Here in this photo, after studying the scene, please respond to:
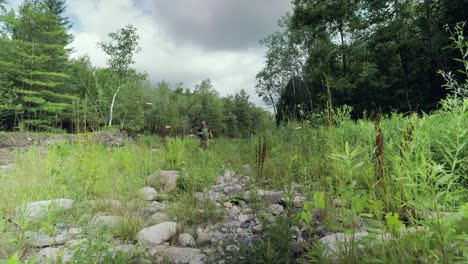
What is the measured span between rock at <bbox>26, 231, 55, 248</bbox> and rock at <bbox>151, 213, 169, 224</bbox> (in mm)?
804

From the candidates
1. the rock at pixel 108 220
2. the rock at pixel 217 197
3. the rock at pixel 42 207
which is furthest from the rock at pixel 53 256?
the rock at pixel 217 197

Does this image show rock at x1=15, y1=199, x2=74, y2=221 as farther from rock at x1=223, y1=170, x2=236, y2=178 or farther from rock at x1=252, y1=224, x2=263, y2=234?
rock at x1=223, y1=170, x2=236, y2=178

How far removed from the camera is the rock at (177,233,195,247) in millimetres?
1905

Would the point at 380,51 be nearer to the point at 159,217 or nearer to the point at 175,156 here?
the point at 175,156

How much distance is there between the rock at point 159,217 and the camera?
2.31 metres

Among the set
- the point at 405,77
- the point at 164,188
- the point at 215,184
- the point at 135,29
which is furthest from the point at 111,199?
the point at 135,29

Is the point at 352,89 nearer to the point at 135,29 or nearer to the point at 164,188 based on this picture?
the point at 164,188

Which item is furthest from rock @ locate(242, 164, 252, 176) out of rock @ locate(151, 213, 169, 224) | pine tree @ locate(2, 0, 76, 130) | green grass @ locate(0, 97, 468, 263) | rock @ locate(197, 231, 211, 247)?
pine tree @ locate(2, 0, 76, 130)

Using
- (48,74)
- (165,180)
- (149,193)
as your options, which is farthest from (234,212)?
(48,74)

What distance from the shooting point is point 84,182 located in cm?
330

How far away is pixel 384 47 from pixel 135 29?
18990mm

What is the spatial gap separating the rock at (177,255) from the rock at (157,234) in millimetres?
123

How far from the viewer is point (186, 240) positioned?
6.32ft

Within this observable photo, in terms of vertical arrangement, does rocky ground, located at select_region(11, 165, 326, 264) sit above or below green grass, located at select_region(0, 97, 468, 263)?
below
